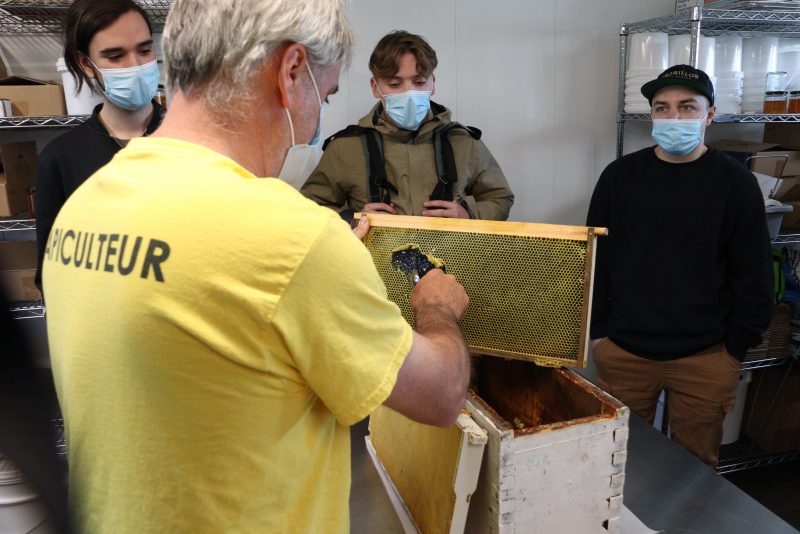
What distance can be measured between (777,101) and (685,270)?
121cm

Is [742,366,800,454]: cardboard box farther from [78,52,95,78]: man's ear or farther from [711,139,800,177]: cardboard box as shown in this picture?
[78,52,95,78]: man's ear

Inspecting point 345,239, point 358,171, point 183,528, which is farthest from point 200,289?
point 358,171

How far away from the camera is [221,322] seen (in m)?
0.63

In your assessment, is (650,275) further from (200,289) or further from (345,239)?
(200,289)

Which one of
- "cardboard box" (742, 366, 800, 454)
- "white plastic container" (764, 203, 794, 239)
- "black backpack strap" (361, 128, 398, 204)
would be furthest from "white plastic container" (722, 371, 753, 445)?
"black backpack strap" (361, 128, 398, 204)

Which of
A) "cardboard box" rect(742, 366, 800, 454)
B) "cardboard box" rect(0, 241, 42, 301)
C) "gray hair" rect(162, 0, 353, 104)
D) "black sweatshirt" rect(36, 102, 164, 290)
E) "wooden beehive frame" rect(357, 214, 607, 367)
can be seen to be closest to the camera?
"gray hair" rect(162, 0, 353, 104)

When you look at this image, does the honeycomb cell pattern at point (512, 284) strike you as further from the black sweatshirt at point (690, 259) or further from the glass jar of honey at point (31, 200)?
the glass jar of honey at point (31, 200)

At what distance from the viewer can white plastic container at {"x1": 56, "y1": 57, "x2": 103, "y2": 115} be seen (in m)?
2.29

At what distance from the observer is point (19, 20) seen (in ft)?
8.19

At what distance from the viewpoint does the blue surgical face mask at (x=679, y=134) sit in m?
2.16

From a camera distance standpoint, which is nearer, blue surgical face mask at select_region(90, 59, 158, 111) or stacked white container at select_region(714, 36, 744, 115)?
blue surgical face mask at select_region(90, 59, 158, 111)

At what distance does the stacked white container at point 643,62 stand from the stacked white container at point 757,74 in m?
0.43

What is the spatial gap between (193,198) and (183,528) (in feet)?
1.27

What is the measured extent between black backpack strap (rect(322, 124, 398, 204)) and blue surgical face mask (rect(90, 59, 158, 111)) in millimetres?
781
